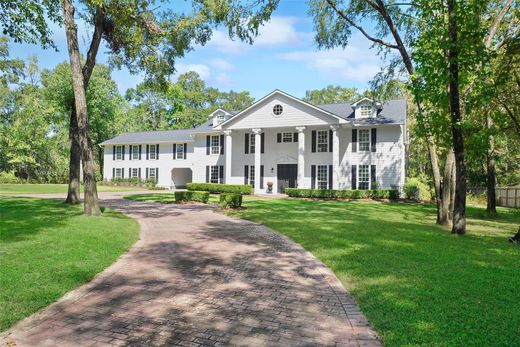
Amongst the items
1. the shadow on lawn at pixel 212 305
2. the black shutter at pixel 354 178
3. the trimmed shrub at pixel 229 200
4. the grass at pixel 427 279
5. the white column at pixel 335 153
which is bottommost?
the shadow on lawn at pixel 212 305

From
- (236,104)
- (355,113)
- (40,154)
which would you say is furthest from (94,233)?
(236,104)

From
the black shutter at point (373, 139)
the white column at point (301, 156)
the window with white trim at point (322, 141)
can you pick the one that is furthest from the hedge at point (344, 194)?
the window with white trim at point (322, 141)

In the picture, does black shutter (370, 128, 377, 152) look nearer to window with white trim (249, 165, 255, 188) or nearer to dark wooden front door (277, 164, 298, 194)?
dark wooden front door (277, 164, 298, 194)

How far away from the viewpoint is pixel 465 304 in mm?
4930

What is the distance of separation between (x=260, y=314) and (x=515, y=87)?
57.4 ft

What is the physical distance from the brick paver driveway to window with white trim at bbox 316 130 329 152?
20513 mm

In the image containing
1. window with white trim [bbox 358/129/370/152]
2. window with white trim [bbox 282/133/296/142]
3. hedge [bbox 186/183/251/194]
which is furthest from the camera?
window with white trim [bbox 282/133/296/142]

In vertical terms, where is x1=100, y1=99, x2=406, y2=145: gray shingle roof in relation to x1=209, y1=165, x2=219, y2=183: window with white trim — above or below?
above

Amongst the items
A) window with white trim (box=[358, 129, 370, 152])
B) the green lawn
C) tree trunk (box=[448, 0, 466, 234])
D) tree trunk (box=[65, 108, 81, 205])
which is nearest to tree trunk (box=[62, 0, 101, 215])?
tree trunk (box=[65, 108, 81, 205])

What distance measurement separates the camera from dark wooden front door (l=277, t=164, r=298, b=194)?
29469mm

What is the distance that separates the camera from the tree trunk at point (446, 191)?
1323 centimetres

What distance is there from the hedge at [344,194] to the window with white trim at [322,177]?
6.94 ft

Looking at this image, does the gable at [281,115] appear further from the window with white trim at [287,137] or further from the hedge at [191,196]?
the hedge at [191,196]

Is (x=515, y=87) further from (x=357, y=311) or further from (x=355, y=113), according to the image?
(x=357, y=311)
